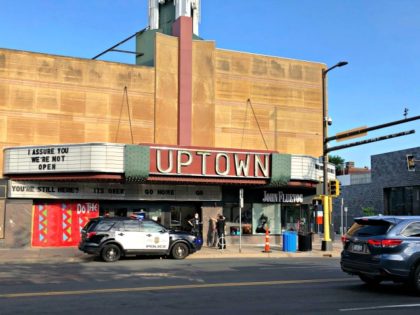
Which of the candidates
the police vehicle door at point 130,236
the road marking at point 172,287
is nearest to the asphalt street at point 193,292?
the road marking at point 172,287

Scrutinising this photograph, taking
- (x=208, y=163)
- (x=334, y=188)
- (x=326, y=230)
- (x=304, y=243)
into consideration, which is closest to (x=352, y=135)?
(x=334, y=188)

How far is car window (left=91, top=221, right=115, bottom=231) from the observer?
785 inches

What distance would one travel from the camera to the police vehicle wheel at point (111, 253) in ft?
64.4

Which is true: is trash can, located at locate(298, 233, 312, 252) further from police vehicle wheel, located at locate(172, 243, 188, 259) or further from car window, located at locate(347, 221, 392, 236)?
car window, located at locate(347, 221, 392, 236)

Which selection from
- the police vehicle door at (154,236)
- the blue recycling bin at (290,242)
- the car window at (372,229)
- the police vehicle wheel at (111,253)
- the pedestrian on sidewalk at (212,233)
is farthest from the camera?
the pedestrian on sidewalk at (212,233)

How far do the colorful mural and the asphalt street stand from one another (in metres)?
9.16

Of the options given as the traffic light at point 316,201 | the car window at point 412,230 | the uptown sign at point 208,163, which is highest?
the uptown sign at point 208,163

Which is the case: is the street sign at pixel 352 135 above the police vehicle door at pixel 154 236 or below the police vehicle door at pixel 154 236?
above

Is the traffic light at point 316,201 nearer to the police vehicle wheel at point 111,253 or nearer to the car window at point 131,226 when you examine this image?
the car window at point 131,226

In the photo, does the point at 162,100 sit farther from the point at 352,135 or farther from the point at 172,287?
the point at 172,287

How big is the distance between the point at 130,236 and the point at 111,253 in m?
0.95

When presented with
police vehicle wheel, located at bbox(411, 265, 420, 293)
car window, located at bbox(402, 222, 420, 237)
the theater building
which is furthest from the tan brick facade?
police vehicle wheel, located at bbox(411, 265, 420, 293)

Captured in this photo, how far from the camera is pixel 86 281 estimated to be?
1333 cm

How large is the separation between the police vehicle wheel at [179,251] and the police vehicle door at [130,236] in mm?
1385
